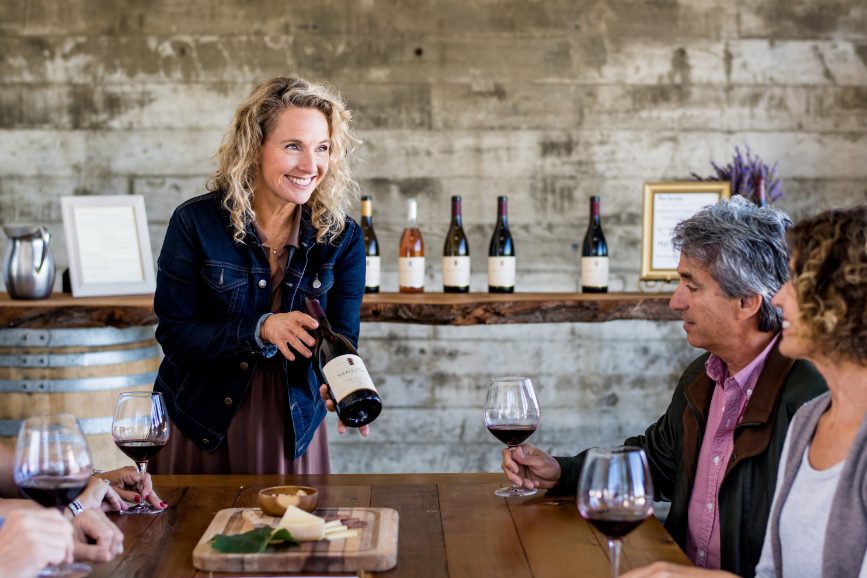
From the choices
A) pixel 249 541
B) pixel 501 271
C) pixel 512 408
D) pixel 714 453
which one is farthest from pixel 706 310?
pixel 501 271

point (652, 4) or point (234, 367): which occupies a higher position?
point (652, 4)

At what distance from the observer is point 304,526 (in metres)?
1.39

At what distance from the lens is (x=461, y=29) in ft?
13.5

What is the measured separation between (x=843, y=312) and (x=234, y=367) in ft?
4.24

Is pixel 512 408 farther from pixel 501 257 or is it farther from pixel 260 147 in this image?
pixel 501 257

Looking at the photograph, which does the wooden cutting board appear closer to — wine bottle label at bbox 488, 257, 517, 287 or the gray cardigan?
the gray cardigan

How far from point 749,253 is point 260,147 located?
1080 millimetres

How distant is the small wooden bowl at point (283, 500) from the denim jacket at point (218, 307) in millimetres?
610

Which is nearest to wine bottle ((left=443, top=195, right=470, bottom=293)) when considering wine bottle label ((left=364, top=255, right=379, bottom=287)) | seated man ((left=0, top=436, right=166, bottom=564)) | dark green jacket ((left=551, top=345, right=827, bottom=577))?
wine bottle label ((left=364, top=255, right=379, bottom=287))

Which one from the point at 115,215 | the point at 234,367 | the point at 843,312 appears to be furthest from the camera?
the point at 115,215

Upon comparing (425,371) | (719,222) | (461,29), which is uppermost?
(461,29)

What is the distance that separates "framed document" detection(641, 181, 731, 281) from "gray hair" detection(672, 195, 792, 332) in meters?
1.72

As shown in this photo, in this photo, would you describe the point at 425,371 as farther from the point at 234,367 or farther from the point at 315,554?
the point at 315,554

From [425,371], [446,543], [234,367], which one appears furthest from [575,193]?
[446,543]
